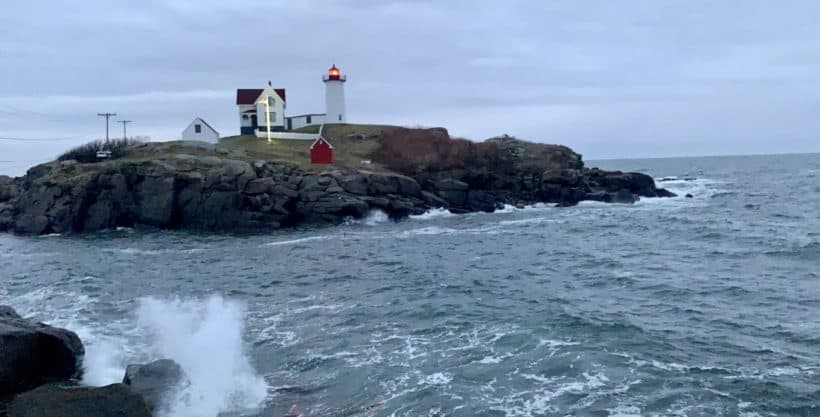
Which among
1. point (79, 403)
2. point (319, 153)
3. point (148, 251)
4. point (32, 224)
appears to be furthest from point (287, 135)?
point (79, 403)

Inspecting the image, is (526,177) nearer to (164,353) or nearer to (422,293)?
(422,293)

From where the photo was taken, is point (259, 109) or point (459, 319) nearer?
point (459, 319)

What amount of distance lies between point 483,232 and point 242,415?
29.2m

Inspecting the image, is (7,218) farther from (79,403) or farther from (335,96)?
(79,403)

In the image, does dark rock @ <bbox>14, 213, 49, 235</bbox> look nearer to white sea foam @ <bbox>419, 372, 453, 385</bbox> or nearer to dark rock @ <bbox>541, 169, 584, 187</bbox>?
dark rock @ <bbox>541, 169, 584, 187</bbox>

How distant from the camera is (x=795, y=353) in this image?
49.2 feet

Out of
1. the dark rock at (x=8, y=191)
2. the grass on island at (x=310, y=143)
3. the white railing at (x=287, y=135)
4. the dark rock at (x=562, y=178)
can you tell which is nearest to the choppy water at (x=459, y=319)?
the grass on island at (x=310, y=143)

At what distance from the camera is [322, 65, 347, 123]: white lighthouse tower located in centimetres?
7819

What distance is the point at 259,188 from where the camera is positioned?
47.5 meters

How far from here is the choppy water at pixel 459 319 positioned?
1302 cm

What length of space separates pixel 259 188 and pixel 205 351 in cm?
3315

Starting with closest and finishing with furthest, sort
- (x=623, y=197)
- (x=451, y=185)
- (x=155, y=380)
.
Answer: (x=155, y=380) < (x=451, y=185) < (x=623, y=197)

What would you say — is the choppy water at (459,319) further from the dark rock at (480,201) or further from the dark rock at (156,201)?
the dark rock at (480,201)

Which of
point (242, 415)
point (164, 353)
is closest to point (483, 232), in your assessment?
point (164, 353)
